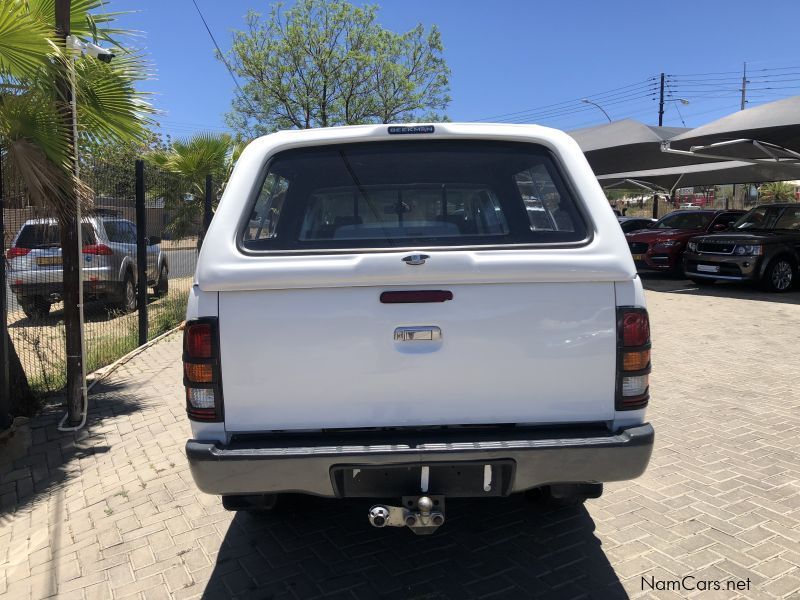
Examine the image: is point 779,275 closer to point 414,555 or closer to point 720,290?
point 720,290

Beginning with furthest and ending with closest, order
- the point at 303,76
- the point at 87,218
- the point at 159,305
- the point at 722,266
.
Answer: the point at 303,76 → the point at 722,266 → the point at 159,305 → the point at 87,218

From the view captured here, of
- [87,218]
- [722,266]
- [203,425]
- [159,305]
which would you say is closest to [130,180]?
[87,218]

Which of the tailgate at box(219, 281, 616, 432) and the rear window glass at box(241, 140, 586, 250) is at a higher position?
the rear window glass at box(241, 140, 586, 250)

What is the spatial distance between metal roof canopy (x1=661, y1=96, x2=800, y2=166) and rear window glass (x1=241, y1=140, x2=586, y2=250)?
1279 centimetres

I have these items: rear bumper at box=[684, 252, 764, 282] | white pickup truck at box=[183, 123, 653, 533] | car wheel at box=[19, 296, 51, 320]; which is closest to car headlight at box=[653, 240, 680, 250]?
rear bumper at box=[684, 252, 764, 282]

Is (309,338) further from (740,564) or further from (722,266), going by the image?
(722,266)

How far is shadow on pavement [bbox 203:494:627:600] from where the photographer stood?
9.81 ft

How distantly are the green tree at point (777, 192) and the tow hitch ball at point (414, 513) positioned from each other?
41.2 metres

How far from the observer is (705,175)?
83.7ft

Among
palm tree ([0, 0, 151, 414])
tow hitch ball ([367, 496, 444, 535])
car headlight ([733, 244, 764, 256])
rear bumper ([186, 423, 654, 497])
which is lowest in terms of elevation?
tow hitch ball ([367, 496, 444, 535])

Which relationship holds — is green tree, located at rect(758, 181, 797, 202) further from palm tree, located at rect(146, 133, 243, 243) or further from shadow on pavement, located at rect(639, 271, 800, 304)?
palm tree, located at rect(146, 133, 243, 243)

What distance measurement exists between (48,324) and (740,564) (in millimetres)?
6679

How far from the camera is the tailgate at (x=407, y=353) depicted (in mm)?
2543

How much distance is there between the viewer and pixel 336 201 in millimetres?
3279
